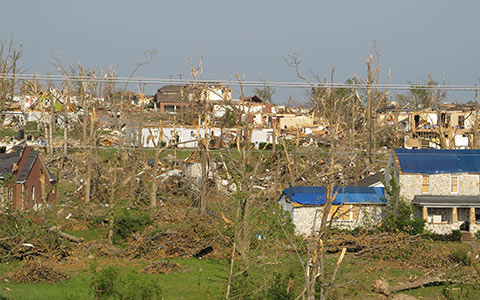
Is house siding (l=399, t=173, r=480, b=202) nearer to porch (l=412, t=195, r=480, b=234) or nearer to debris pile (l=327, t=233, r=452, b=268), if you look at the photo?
porch (l=412, t=195, r=480, b=234)

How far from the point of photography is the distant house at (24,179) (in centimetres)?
2317

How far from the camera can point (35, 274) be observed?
17484mm

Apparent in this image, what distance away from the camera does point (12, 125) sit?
4791cm

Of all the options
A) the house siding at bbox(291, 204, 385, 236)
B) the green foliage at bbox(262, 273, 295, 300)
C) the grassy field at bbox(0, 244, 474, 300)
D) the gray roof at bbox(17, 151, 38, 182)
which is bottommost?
the grassy field at bbox(0, 244, 474, 300)

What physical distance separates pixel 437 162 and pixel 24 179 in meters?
16.1

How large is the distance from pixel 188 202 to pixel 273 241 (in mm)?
13182

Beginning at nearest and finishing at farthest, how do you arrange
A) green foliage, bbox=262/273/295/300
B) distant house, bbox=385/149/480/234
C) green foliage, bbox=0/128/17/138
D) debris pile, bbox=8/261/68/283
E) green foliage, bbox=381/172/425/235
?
green foliage, bbox=262/273/295/300 → debris pile, bbox=8/261/68/283 → green foliage, bbox=381/172/425/235 → distant house, bbox=385/149/480/234 → green foliage, bbox=0/128/17/138

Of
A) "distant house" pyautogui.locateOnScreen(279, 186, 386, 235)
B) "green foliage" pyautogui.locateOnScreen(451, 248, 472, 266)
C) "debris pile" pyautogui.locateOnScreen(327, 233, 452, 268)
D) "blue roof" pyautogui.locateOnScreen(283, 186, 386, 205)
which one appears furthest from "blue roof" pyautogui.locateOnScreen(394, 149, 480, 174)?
"green foliage" pyautogui.locateOnScreen(451, 248, 472, 266)

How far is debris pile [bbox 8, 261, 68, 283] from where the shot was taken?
1741cm

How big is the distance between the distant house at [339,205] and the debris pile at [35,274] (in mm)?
9131

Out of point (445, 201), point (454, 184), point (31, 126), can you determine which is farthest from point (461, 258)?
point (31, 126)

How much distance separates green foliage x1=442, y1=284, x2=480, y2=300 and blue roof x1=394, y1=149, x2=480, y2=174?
8231mm

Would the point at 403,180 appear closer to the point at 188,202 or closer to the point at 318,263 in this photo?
the point at 188,202

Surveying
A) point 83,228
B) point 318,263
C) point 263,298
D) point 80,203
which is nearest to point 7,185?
point 83,228
